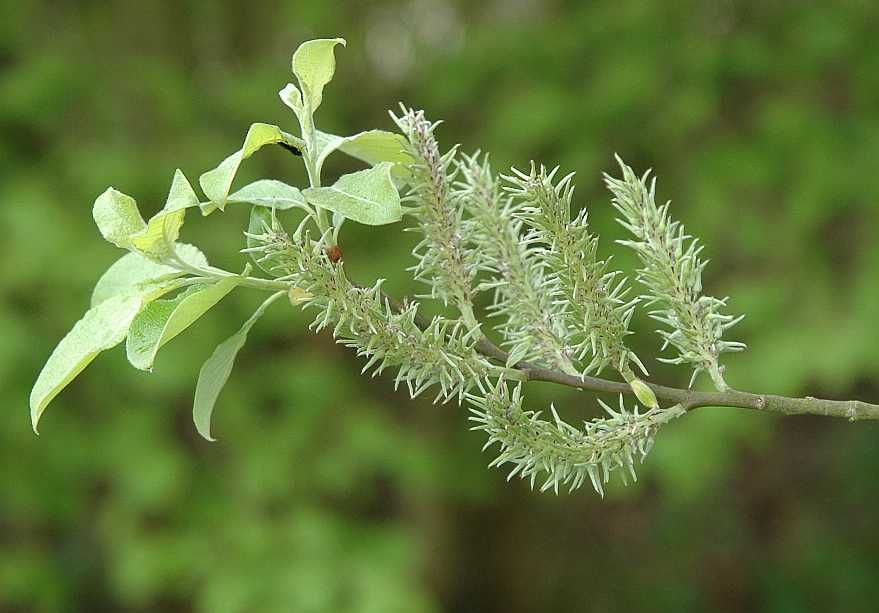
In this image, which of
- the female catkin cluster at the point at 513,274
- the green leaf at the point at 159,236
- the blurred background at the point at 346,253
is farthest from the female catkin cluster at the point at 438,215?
the blurred background at the point at 346,253

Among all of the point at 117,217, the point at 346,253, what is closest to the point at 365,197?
the point at 117,217

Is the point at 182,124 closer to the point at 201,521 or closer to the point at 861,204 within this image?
the point at 201,521

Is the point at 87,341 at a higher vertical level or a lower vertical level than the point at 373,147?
lower

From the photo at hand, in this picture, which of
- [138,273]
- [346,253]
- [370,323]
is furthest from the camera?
[346,253]

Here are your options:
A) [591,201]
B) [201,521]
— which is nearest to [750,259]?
[591,201]

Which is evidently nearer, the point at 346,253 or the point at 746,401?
the point at 746,401

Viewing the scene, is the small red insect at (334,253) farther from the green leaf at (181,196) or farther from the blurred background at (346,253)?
the blurred background at (346,253)

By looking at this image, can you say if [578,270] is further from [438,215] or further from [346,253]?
[346,253]
